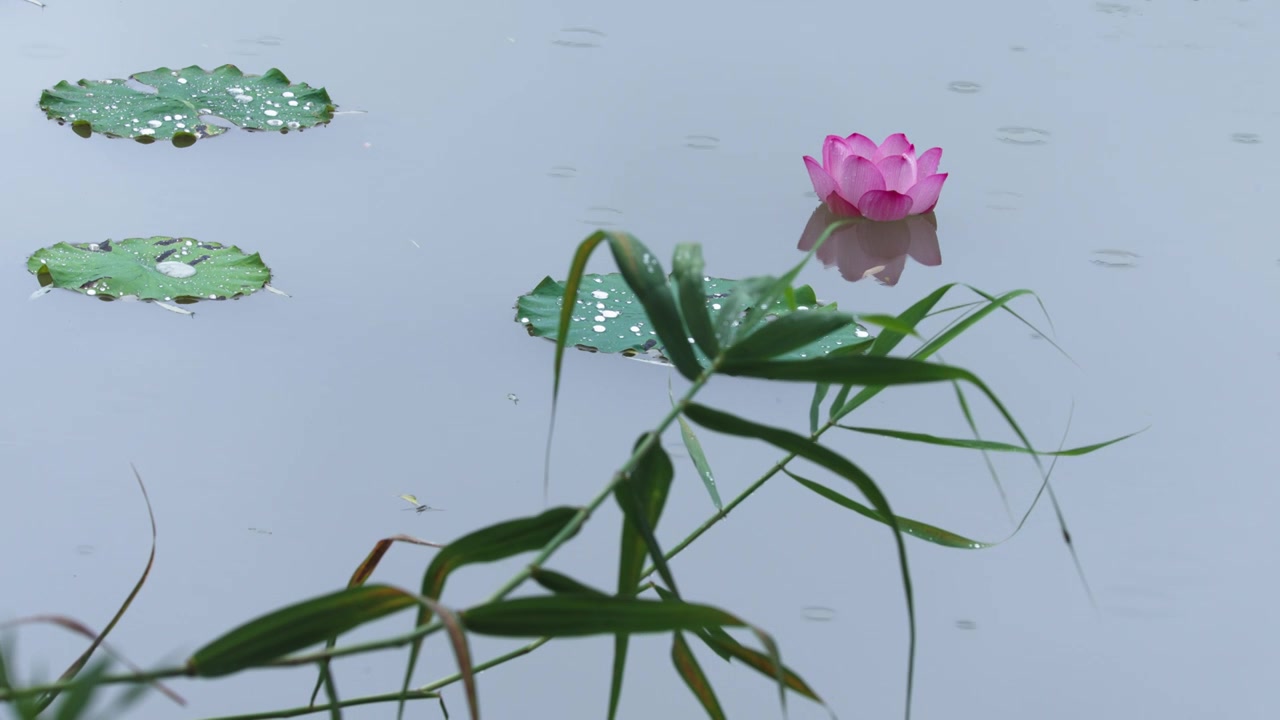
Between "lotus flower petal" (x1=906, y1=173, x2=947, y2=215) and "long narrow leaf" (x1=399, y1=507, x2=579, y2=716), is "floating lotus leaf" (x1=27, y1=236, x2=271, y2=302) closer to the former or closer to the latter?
"lotus flower petal" (x1=906, y1=173, x2=947, y2=215)

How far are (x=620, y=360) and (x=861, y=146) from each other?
1.86 ft

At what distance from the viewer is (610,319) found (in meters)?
1.59

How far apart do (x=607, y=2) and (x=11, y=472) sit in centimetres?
173

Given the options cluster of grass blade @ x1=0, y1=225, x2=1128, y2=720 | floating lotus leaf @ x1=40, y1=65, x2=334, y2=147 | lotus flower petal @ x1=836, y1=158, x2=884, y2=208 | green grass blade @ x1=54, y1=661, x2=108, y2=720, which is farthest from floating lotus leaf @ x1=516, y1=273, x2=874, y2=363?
green grass blade @ x1=54, y1=661, x2=108, y2=720

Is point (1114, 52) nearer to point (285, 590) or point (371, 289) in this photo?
point (371, 289)

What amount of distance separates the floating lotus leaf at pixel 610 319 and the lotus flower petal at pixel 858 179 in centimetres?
31

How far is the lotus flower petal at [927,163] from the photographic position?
1.85 metres

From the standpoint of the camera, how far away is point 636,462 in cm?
65

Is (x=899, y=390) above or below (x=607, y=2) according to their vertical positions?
below

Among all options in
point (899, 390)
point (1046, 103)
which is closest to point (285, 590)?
point (899, 390)

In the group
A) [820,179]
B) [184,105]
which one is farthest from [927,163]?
[184,105]

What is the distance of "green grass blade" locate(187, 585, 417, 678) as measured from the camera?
0.54 m

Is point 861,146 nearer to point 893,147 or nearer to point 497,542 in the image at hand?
point 893,147

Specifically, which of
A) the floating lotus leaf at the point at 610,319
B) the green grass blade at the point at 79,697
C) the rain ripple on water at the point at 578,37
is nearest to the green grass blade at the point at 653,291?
the green grass blade at the point at 79,697
